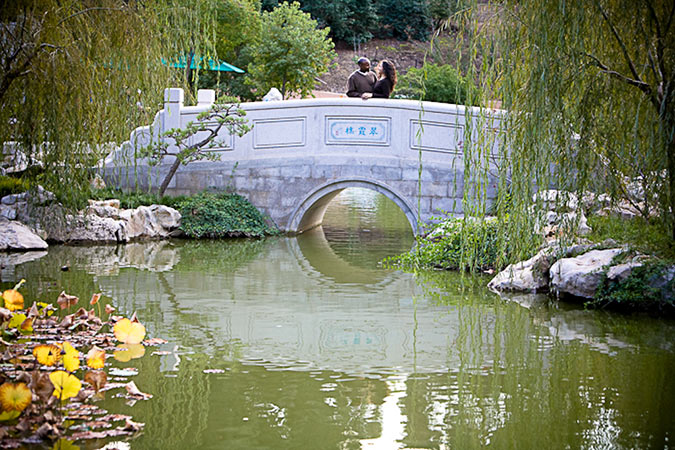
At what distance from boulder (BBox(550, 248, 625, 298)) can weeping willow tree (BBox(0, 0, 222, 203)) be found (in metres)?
4.26

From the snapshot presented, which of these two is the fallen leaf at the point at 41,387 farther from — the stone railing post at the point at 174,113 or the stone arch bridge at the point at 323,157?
the stone railing post at the point at 174,113

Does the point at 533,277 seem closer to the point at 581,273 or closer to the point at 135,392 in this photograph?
the point at 581,273

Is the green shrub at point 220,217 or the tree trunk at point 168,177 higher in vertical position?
the tree trunk at point 168,177

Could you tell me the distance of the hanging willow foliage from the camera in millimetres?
5398

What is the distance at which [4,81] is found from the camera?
242 inches

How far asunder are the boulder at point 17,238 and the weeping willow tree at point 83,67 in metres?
4.46

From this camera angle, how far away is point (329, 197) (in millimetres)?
15227

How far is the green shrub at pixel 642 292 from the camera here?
7574mm

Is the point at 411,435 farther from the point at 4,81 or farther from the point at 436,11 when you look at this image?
the point at 436,11

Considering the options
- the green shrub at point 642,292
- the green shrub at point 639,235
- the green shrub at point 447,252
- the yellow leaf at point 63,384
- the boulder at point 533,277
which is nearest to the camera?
the yellow leaf at point 63,384

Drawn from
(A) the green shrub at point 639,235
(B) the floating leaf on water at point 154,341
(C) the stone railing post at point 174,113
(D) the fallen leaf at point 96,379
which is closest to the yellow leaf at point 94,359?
(D) the fallen leaf at point 96,379

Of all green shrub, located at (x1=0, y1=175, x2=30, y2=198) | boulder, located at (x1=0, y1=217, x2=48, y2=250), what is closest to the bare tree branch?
boulder, located at (x1=0, y1=217, x2=48, y2=250)

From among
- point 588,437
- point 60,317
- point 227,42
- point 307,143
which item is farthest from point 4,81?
point 227,42

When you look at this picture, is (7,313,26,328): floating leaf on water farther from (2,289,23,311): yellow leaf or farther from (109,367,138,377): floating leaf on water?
(109,367,138,377): floating leaf on water
